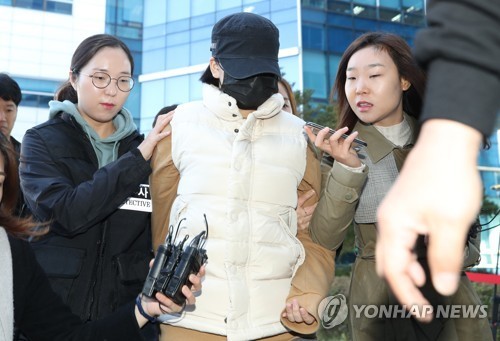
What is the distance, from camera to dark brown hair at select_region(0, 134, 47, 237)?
2.31 meters

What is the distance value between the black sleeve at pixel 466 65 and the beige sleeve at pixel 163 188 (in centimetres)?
176

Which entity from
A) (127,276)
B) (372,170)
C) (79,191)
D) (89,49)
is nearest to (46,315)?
(127,276)

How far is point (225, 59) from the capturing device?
2.47 m

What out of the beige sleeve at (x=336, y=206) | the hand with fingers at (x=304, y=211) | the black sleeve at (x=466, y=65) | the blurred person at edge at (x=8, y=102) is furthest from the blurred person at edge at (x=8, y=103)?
the black sleeve at (x=466, y=65)

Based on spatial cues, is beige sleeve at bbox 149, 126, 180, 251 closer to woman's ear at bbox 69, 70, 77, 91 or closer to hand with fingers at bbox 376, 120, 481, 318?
woman's ear at bbox 69, 70, 77, 91

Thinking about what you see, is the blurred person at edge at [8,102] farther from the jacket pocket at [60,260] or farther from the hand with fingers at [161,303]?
the hand with fingers at [161,303]

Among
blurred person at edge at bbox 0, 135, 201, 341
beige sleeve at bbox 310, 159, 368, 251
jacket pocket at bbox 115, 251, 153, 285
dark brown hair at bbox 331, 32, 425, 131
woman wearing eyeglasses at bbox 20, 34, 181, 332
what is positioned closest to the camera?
blurred person at edge at bbox 0, 135, 201, 341

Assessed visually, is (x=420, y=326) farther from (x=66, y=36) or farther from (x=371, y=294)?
(x=66, y=36)

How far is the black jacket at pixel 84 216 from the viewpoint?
249 centimetres

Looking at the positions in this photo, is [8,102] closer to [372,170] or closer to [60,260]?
[60,260]

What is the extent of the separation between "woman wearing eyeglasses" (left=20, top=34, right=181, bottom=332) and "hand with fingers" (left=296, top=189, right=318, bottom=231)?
0.67 m

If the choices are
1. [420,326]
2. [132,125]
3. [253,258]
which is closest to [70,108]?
[132,125]

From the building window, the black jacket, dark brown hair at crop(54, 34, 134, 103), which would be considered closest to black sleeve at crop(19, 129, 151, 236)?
the black jacket

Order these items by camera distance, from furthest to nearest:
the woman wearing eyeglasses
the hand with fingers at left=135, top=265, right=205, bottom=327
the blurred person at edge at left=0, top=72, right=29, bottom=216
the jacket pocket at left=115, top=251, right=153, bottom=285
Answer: the blurred person at edge at left=0, top=72, right=29, bottom=216
the jacket pocket at left=115, top=251, right=153, bottom=285
the woman wearing eyeglasses
the hand with fingers at left=135, top=265, right=205, bottom=327
